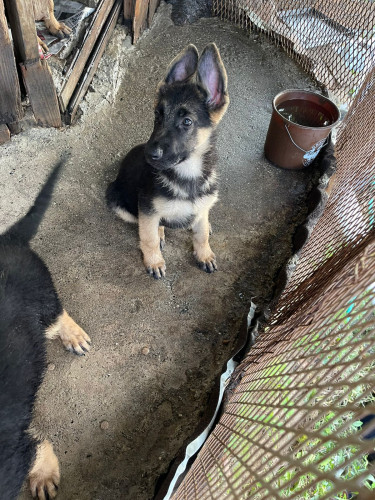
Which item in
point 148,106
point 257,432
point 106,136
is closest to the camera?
point 257,432

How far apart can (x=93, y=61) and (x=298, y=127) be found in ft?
8.16

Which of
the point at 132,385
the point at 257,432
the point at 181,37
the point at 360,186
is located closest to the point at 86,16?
the point at 181,37

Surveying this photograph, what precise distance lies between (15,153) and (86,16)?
1.91m

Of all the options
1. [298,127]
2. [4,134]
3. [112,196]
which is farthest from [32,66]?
[298,127]

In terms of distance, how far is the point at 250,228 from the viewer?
421cm

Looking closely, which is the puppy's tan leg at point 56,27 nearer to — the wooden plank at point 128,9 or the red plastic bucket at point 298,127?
the wooden plank at point 128,9

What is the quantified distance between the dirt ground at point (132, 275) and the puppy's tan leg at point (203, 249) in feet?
0.31

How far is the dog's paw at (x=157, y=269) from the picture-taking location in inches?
145

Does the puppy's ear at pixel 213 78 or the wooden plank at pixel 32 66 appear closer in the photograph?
the puppy's ear at pixel 213 78

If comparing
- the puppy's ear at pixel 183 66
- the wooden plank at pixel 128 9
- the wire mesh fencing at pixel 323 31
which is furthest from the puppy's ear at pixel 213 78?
the wooden plank at pixel 128 9

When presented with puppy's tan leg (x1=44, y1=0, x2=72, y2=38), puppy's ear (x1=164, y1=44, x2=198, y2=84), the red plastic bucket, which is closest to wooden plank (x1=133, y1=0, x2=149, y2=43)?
puppy's tan leg (x1=44, y1=0, x2=72, y2=38)

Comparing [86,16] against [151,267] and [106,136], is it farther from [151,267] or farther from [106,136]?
[151,267]

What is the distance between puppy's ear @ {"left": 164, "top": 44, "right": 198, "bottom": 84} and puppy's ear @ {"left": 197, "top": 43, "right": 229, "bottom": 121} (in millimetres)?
207

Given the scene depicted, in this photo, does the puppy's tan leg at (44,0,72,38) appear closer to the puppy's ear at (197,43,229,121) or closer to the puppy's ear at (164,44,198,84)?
the puppy's ear at (164,44,198,84)
